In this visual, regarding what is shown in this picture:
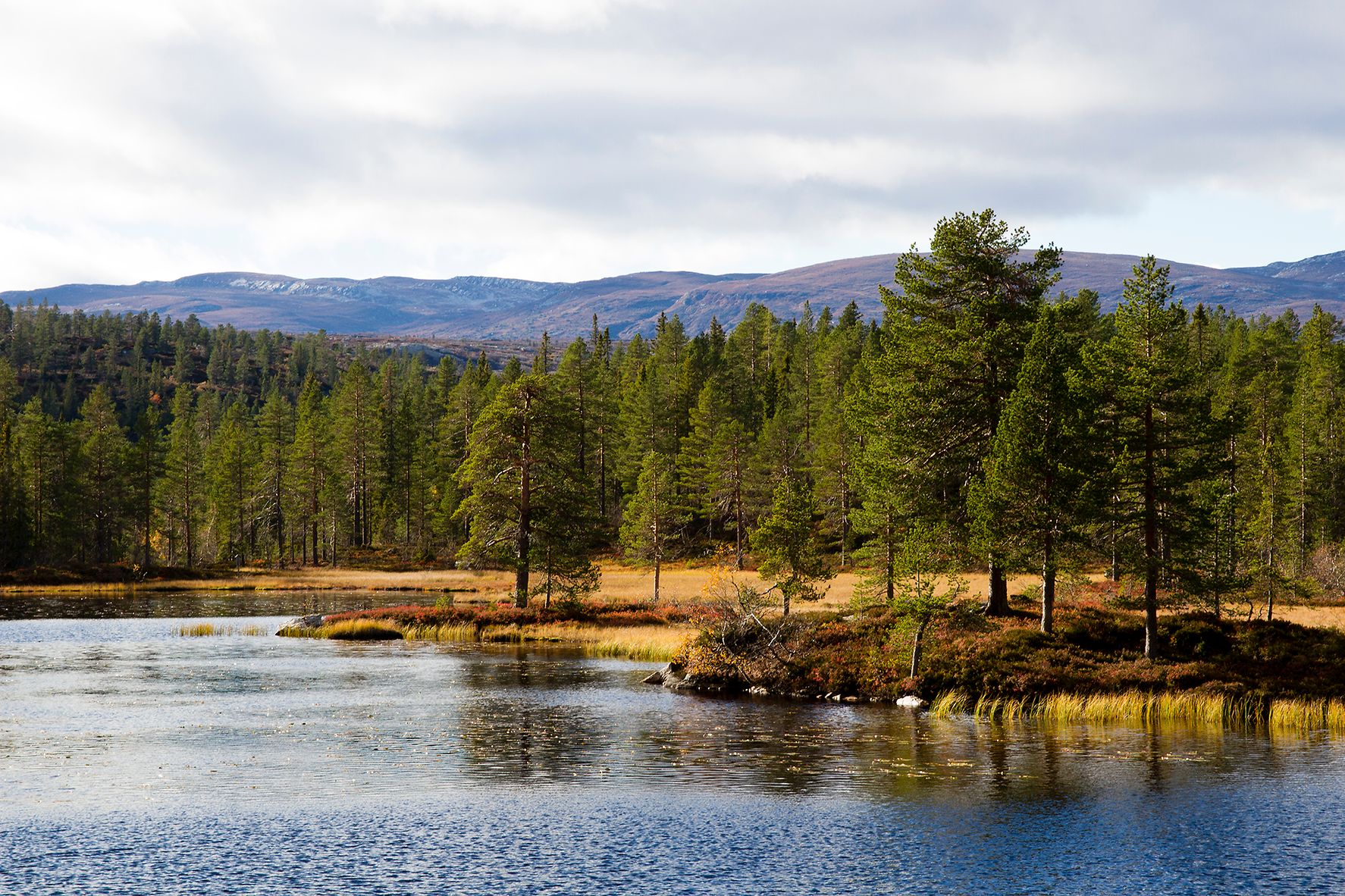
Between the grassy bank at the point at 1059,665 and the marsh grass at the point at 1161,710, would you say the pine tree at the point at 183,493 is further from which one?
the marsh grass at the point at 1161,710

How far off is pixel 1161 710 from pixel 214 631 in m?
50.8

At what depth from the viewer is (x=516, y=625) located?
61969mm

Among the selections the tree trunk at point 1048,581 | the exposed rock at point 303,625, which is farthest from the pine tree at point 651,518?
the tree trunk at point 1048,581

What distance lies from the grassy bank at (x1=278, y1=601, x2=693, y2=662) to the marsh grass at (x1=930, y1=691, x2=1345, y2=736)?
21081mm

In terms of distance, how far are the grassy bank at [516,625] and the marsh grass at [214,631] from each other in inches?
76.4

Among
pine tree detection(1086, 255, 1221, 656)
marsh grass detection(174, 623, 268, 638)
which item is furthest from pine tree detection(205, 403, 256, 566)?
pine tree detection(1086, 255, 1221, 656)

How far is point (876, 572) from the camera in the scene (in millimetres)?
55750

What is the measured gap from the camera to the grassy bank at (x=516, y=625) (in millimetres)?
59625

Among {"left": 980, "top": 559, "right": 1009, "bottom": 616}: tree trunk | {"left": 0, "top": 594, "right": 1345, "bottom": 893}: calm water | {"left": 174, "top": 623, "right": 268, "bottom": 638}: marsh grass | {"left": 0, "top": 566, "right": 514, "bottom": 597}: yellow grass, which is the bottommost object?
{"left": 0, "top": 566, "right": 514, "bottom": 597}: yellow grass

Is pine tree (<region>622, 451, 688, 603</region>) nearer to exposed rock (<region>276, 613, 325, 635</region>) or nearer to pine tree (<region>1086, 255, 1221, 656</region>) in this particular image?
exposed rock (<region>276, 613, 325, 635</region>)

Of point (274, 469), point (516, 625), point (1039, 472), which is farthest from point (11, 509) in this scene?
point (1039, 472)

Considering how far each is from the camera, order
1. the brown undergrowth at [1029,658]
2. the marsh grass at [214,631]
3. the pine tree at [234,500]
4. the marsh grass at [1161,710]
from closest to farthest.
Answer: the marsh grass at [1161,710], the brown undergrowth at [1029,658], the marsh grass at [214,631], the pine tree at [234,500]

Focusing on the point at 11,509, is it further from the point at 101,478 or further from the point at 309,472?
the point at 309,472

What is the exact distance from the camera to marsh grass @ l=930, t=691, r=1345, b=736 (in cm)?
3634
